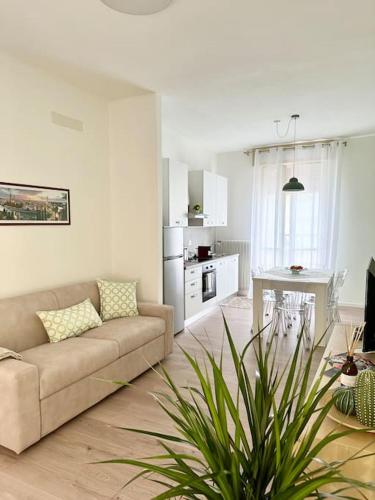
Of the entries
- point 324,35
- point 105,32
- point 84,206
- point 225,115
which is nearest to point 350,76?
point 324,35

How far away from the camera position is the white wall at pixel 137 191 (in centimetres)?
398

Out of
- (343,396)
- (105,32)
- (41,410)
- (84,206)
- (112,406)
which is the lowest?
(112,406)

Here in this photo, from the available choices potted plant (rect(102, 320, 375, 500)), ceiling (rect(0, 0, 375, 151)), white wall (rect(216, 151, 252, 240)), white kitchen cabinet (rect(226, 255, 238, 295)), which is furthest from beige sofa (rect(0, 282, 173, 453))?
white wall (rect(216, 151, 252, 240))

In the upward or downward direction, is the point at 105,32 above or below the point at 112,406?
above

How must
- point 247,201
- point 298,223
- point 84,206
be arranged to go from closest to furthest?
point 84,206, point 298,223, point 247,201

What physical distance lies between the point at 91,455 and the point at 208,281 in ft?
11.5

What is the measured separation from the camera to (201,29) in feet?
8.49

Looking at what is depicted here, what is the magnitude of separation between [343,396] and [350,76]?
10.7 feet

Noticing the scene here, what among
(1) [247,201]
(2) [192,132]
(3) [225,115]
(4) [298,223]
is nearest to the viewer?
(3) [225,115]

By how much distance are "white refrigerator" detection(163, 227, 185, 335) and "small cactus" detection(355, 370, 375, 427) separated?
121 inches

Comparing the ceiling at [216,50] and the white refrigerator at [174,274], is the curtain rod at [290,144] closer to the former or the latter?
the ceiling at [216,50]

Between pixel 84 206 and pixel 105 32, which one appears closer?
pixel 105 32

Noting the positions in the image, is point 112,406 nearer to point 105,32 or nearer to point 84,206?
point 84,206

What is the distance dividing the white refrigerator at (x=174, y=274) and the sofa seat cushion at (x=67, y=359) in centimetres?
147
